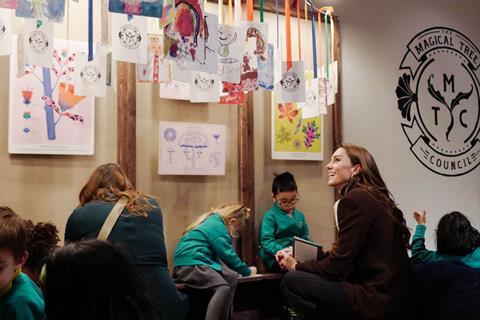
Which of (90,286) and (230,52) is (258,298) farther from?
(90,286)

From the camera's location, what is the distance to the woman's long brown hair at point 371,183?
2.92 metres

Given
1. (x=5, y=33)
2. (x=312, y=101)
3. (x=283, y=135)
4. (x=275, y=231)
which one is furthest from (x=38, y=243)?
(x=283, y=135)

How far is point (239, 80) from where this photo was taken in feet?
9.71

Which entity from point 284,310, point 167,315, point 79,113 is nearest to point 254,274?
point 284,310

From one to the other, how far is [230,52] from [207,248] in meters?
1.48

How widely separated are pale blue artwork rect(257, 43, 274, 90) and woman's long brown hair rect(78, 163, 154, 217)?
92cm

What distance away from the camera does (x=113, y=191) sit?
283 cm

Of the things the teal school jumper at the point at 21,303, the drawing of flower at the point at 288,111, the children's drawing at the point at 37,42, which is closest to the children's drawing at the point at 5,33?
the children's drawing at the point at 37,42

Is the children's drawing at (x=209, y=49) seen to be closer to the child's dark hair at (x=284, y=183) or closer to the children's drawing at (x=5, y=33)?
the children's drawing at (x=5, y=33)

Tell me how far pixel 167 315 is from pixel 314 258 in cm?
92

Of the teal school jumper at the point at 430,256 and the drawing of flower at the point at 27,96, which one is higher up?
the drawing of flower at the point at 27,96

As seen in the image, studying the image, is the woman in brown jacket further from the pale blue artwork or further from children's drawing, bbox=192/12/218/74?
children's drawing, bbox=192/12/218/74

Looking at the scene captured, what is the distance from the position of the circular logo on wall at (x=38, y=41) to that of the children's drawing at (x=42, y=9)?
0.26 metres

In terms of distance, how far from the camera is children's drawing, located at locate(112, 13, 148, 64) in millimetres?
2633
